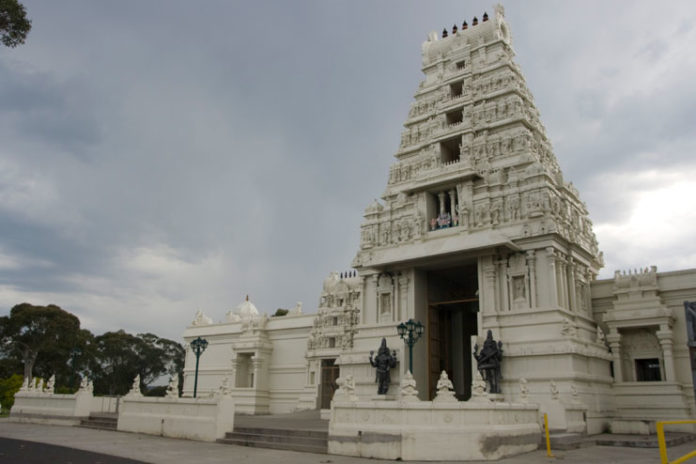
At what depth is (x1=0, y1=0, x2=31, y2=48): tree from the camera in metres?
13.7

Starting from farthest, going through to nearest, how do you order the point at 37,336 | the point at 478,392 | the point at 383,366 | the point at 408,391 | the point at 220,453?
the point at 37,336 → the point at 383,366 → the point at 478,392 → the point at 408,391 → the point at 220,453

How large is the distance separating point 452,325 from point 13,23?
2488cm

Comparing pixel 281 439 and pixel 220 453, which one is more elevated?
pixel 281 439

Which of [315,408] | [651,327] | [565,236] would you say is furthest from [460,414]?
[315,408]

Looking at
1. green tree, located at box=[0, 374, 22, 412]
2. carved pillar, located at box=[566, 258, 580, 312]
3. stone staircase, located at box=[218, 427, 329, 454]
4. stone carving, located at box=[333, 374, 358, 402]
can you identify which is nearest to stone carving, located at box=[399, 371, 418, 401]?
stone carving, located at box=[333, 374, 358, 402]

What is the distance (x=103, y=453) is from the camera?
14609 mm

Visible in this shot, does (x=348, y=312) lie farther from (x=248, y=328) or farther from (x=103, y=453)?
(x=103, y=453)

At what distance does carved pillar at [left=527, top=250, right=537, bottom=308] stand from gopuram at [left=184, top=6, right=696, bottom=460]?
0.21 feet

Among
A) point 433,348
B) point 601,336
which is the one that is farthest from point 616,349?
point 433,348

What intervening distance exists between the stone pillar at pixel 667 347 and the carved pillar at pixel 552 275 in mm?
5522

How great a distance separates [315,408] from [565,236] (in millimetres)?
19406

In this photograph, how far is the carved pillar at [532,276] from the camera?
79.8 ft

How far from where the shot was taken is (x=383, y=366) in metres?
26.4

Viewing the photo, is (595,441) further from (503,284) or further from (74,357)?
(74,357)
